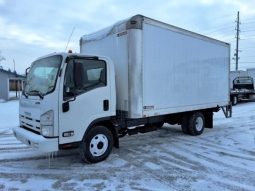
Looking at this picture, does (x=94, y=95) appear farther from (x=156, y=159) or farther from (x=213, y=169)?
(x=213, y=169)

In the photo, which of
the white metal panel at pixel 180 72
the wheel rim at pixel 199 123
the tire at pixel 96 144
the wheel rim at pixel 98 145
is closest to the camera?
the tire at pixel 96 144

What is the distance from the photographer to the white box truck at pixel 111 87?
5616 mm

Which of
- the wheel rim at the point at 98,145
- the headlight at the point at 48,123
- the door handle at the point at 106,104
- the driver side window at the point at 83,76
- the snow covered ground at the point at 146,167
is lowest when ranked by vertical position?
the snow covered ground at the point at 146,167

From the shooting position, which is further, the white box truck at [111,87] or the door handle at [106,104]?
the door handle at [106,104]

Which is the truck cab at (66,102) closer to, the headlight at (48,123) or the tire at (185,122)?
the headlight at (48,123)

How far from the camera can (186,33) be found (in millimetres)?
8484

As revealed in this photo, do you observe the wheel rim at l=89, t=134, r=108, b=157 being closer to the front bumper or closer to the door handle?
the door handle

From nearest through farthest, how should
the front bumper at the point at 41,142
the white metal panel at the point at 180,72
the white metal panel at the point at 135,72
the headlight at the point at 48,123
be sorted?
1. the front bumper at the point at 41,142
2. the headlight at the point at 48,123
3. the white metal panel at the point at 135,72
4. the white metal panel at the point at 180,72

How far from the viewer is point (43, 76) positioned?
6.02 metres

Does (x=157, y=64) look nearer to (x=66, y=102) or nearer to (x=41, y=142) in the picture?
(x=66, y=102)

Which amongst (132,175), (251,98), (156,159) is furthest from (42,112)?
(251,98)

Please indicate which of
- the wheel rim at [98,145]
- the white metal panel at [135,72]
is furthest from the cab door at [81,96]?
the white metal panel at [135,72]

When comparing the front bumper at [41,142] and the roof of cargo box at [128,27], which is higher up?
the roof of cargo box at [128,27]

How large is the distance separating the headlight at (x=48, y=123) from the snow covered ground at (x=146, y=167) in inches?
34.0
